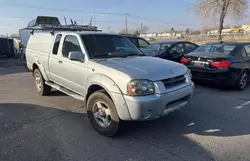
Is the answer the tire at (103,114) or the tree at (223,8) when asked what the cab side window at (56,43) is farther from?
the tree at (223,8)

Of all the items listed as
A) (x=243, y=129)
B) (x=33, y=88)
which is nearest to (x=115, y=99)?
(x=243, y=129)

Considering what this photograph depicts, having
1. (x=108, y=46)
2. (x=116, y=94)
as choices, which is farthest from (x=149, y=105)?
(x=108, y=46)

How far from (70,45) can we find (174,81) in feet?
7.91

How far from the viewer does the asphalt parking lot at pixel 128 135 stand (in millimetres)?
3100

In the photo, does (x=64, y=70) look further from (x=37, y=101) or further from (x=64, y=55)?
(x=37, y=101)

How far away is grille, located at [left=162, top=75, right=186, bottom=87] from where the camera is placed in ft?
11.2

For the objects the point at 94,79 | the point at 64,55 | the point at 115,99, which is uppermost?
the point at 64,55

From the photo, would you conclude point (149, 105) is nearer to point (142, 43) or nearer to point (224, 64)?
point (224, 64)

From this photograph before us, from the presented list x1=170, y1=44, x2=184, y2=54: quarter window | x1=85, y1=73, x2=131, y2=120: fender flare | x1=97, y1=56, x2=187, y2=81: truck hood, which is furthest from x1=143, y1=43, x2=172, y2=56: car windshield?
x1=85, y1=73, x2=131, y2=120: fender flare

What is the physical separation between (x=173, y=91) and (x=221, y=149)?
115 cm

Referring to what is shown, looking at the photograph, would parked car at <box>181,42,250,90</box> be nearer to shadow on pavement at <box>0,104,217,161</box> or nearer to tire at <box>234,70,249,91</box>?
tire at <box>234,70,249,91</box>

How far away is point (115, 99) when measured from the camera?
3289 millimetres

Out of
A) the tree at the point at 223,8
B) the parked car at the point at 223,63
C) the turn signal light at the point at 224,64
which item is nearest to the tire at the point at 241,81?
the parked car at the point at 223,63

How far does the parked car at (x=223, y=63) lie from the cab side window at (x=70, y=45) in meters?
4.09
